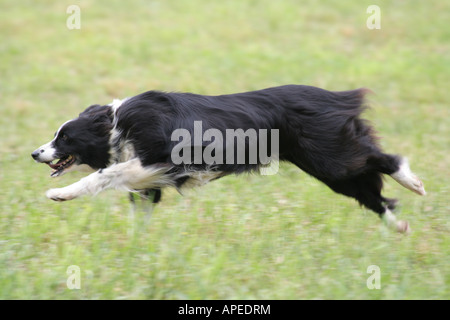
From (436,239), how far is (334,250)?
103 cm

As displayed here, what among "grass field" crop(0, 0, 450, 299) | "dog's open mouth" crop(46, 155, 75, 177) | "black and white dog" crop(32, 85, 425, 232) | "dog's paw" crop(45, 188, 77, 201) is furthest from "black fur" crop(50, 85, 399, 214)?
"grass field" crop(0, 0, 450, 299)

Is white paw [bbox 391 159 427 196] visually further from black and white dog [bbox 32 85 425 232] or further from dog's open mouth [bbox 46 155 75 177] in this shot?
dog's open mouth [bbox 46 155 75 177]

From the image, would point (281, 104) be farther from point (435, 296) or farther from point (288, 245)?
point (435, 296)

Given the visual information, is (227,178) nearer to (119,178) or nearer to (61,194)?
(119,178)

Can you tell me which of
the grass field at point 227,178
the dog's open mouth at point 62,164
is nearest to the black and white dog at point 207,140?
the dog's open mouth at point 62,164

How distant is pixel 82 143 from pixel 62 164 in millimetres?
289

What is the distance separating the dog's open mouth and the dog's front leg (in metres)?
0.29

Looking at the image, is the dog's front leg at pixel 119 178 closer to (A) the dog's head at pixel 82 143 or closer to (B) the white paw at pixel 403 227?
(A) the dog's head at pixel 82 143

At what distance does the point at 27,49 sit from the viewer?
13.2 metres

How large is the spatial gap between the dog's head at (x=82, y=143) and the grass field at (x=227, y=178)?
1.92 feet

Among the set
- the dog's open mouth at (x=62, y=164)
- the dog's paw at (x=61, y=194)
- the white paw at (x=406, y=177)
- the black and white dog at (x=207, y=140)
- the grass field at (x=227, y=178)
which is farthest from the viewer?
the white paw at (x=406, y=177)
